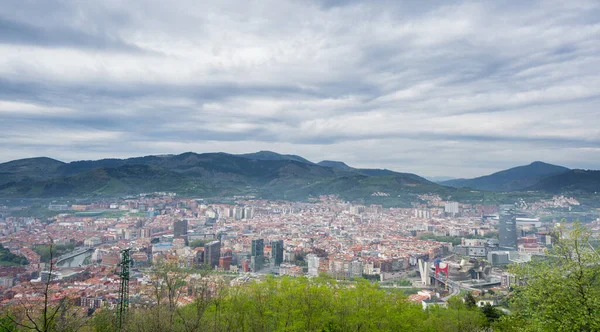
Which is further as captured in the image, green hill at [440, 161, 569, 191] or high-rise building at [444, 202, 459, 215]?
green hill at [440, 161, 569, 191]

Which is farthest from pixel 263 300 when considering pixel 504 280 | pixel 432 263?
pixel 432 263

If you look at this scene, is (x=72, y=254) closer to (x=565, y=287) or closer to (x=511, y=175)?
(x=565, y=287)

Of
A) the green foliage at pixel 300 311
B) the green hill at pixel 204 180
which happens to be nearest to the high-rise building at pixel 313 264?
the green foliage at pixel 300 311

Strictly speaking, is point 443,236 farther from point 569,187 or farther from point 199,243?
point 569,187

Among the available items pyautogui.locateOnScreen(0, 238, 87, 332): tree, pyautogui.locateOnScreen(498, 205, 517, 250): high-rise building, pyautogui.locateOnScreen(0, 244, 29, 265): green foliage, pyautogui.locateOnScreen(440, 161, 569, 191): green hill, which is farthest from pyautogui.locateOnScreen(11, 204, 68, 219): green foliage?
pyautogui.locateOnScreen(440, 161, 569, 191): green hill

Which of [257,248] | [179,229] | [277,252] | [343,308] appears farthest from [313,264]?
[343,308]

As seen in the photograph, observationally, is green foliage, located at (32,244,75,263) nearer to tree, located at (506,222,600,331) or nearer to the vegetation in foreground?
the vegetation in foreground
